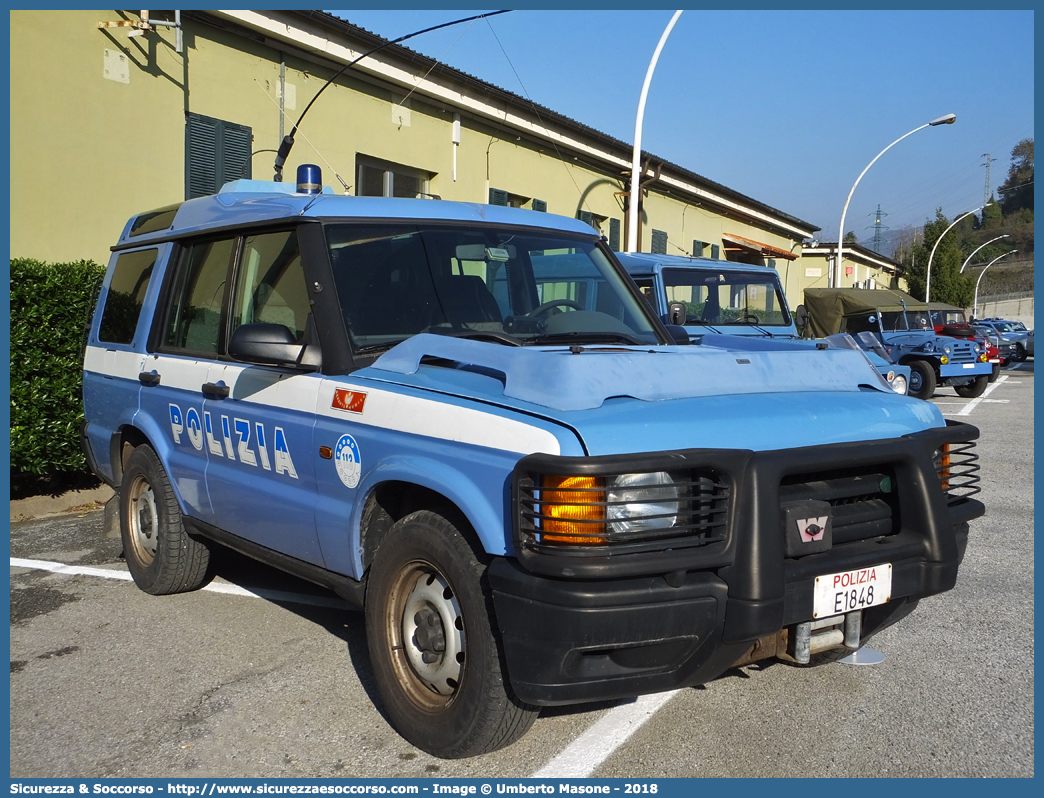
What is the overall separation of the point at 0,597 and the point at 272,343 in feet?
9.58

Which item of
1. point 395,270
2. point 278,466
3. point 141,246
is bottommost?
point 278,466

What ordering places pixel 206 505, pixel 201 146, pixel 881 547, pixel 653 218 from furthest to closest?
pixel 653 218 → pixel 201 146 → pixel 206 505 → pixel 881 547

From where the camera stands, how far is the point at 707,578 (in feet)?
9.21

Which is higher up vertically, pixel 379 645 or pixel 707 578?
pixel 707 578

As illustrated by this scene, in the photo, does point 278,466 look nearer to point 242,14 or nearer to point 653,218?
point 242,14

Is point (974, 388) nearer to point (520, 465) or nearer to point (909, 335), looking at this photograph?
point (909, 335)

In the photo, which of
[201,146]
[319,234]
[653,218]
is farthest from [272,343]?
[653,218]

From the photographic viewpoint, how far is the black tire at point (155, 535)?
16.8 ft

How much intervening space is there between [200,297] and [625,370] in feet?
8.86

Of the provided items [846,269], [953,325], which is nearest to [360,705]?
[953,325]

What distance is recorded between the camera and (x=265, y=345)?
3641mm

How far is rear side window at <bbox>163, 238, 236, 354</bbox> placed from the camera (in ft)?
15.2

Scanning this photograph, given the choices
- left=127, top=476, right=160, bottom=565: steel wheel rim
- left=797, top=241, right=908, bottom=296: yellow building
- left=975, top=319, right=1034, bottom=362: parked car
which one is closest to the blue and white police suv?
left=127, top=476, right=160, bottom=565: steel wheel rim

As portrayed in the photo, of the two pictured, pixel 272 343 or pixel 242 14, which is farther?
pixel 242 14
